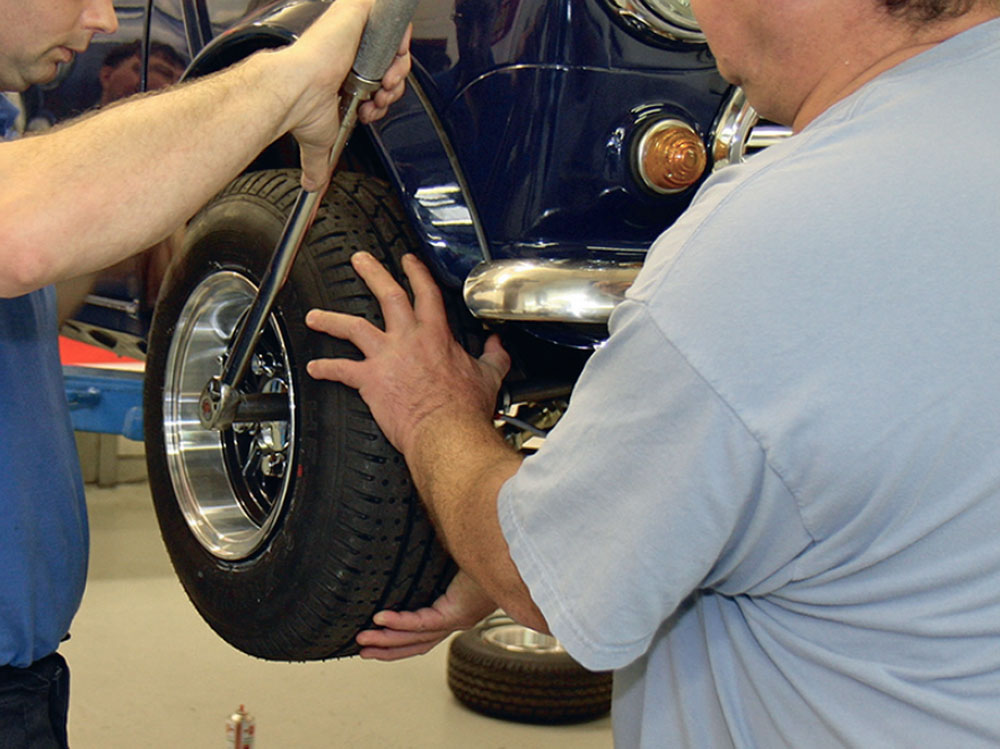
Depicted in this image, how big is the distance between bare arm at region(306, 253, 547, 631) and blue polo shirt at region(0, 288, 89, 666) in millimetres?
382

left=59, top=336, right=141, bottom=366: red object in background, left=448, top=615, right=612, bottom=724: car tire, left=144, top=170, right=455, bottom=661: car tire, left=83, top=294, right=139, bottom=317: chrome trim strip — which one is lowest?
left=59, top=336, right=141, bottom=366: red object in background

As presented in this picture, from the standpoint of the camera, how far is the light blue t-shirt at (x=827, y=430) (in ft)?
3.21

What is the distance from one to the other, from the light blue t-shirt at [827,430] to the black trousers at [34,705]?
0.85m

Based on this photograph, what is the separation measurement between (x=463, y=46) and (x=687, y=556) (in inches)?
34.8

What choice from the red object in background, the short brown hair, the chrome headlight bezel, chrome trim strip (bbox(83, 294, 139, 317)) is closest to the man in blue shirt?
the chrome headlight bezel

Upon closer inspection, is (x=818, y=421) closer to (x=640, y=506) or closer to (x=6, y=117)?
(x=640, y=506)

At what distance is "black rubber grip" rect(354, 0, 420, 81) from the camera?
127cm

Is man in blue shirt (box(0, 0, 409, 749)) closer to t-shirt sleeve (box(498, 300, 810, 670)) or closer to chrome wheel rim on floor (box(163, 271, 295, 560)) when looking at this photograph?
chrome wheel rim on floor (box(163, 271, 295, 560))

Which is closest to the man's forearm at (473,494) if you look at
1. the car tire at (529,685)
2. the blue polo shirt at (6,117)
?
the blue polo shirt at (6,117)

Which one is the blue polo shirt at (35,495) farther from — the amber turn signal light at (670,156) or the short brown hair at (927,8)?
the short brown hair at (927,8)

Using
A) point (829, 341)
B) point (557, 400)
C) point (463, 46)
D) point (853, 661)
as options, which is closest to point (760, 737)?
point (853, 661)

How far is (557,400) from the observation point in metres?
1.91

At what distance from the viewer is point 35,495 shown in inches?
64.4

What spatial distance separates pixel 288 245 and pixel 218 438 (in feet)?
1.93
